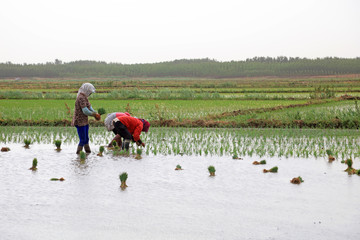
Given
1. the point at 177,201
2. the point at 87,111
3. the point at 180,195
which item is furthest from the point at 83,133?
the point at 177,201

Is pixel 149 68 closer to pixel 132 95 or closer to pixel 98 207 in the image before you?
pixel 132 95

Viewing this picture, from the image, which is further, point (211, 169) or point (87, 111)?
point (87, 111)

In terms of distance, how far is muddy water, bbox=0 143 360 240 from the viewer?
4820mm

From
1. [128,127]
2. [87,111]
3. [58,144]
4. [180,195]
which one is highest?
[87,111]

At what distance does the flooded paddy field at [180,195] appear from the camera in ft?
15.9

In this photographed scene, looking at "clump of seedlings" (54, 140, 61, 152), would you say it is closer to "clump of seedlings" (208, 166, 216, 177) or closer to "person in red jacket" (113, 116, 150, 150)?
"person in red jacket" (113, 116, 150, 150)

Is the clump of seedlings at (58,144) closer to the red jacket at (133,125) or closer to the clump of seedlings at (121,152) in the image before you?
the clump of seedlings at (121,152)

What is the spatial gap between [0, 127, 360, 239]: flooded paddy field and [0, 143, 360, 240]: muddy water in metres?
0.01

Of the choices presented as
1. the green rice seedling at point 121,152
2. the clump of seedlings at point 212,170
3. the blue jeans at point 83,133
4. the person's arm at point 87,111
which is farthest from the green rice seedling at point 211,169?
the blue jeans at point 83,133

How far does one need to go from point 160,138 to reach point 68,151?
276 cm

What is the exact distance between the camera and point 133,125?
31.1 ft

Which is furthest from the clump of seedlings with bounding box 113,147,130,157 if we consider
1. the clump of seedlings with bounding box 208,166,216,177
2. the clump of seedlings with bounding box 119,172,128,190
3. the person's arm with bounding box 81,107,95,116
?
the clump of seedlings with bounding box 119,172,128,190

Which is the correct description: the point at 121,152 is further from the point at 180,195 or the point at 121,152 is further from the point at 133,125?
the point at 180,195

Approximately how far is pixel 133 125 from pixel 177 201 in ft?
12.4
